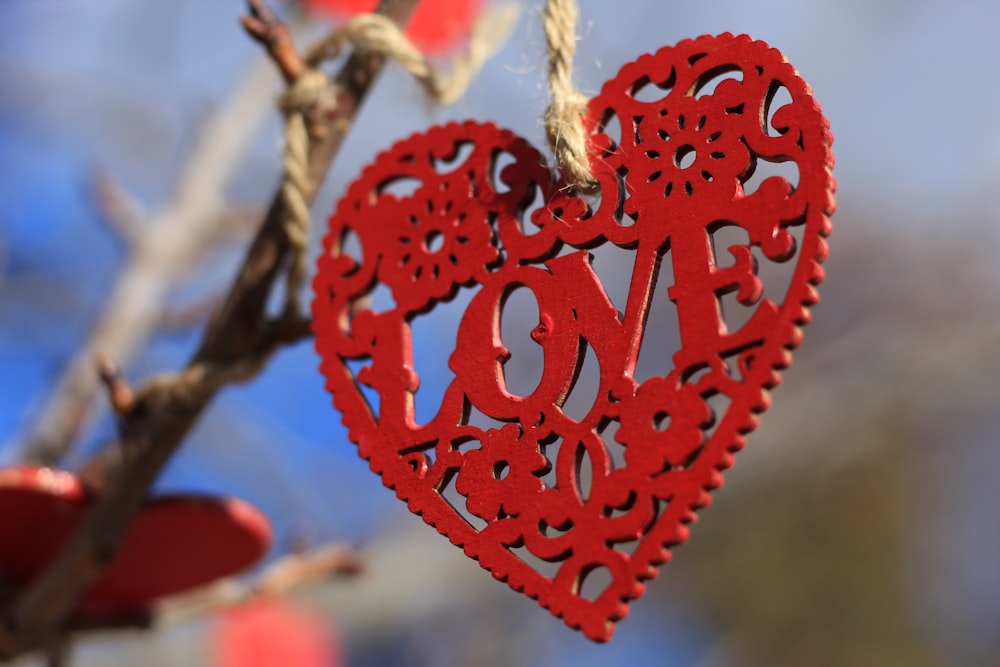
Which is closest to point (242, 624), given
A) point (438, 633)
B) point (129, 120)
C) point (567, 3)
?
point (438, 633)

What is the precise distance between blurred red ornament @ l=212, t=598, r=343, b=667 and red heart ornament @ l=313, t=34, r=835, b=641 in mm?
1263

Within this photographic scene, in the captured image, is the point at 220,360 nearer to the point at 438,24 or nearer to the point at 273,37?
the point at 273,37

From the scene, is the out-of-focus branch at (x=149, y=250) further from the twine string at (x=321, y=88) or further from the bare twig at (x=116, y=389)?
the twine string at (x=321, y=88)

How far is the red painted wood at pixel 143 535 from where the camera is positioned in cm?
56

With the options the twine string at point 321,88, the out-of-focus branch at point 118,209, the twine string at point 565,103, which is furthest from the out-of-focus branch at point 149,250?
the twine string at point 565,103

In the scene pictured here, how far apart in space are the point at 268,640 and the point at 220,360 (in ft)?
4.20

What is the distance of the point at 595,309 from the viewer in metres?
0.40

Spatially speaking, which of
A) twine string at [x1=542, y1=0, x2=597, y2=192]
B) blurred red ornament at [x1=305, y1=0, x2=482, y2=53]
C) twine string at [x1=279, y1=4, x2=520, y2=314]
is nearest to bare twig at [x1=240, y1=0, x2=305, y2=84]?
twine string at [x1=279, y1=4, x2=520, y2=314]

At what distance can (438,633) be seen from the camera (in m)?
2.13

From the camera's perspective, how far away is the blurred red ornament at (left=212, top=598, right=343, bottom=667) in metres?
1.63

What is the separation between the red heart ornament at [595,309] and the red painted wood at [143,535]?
6.1 inches

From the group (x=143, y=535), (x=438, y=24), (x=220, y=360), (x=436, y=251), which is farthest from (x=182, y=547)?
(x=438, y=24)

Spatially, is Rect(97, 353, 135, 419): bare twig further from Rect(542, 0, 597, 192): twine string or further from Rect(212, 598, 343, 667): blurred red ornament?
Rect(212, 598, 343, 667): blurred red ornament

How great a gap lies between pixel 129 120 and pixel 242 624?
3.15ft
